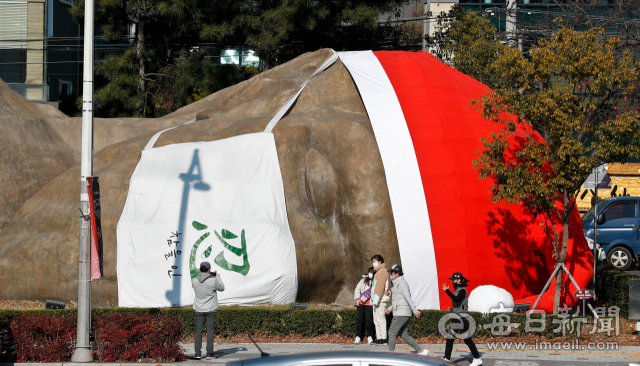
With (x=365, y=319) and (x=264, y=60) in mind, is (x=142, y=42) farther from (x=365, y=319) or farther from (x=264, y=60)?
(x=365, y=319)

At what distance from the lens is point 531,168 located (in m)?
15.6

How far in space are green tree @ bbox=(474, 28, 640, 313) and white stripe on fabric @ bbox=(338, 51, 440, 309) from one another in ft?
7.08

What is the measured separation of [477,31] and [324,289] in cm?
1389

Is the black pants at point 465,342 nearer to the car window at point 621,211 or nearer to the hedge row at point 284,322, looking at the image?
the hedge row at point 284,322

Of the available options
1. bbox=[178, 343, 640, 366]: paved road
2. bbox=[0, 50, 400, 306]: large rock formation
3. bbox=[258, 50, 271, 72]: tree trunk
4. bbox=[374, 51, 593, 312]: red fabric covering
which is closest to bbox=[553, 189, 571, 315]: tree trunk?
bbox=[374, 51, 593, 312]: red fabric covering

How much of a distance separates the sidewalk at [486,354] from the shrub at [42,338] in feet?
1.18

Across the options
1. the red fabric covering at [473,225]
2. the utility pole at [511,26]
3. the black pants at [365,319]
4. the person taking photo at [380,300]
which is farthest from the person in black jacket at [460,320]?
the utility pole at [511,26]

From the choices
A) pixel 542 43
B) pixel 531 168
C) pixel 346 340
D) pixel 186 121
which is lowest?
pixel 346 340

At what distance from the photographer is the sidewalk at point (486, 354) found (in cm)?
1250

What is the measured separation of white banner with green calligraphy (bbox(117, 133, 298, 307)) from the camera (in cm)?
1678

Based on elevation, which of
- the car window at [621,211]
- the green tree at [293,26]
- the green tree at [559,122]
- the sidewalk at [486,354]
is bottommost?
the sidewalk at [486,354]

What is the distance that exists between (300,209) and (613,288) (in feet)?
28.4

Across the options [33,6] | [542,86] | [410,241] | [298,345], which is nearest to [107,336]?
[298,345]

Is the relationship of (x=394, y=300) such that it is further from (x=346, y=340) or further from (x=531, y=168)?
(x=531, y=168)
